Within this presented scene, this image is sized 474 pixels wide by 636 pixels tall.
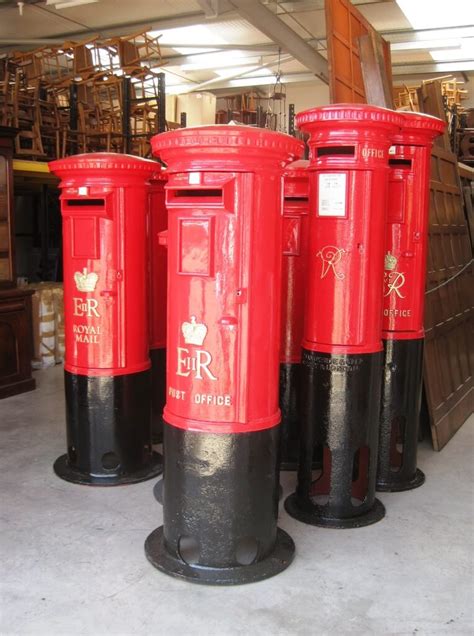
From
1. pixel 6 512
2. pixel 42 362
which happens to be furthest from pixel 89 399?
pixel 42 362

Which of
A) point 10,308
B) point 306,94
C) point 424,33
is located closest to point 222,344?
point 10,308

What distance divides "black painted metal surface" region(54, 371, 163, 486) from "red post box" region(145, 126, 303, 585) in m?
1.01

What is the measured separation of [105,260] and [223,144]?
1.39 m

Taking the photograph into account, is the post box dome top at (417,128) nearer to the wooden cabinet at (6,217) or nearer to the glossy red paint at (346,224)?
the glossy red paint at (346,224)

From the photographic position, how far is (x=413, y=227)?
361 centimetres

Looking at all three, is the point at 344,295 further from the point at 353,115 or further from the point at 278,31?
the point at 278,31

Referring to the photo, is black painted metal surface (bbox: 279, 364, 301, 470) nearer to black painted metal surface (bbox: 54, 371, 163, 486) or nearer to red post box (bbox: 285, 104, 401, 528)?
red post box (bbox: 285, 104, 401, 528)

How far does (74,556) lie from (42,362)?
4.19m

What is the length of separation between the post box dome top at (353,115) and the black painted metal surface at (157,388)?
205 cm

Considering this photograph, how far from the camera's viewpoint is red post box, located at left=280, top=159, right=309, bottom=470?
3.81 meters

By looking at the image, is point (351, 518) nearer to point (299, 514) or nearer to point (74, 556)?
point (299, 514)

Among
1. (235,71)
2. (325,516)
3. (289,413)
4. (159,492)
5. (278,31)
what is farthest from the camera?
(235,71)

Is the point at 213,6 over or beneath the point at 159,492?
over

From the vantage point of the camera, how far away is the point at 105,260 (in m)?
3.58
